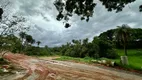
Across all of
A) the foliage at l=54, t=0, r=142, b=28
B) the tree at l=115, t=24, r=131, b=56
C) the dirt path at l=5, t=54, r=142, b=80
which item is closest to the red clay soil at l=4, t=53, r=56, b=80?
the dirt path at l=5, t=54, r=142, b=80

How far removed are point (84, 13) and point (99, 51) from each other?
142ft

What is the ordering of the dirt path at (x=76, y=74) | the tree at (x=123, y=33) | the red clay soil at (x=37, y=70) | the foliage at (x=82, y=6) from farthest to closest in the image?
the tree at (x=123, y=33) < the red clay soil at (x=37, y=70) < the dirt path at (x=76, y=74) < the foliage at (x=82, y=6)

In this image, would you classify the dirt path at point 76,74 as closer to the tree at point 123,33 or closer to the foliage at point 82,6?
the foliage at point 82,6

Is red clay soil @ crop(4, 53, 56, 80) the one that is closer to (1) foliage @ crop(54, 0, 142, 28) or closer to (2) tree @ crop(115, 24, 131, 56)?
(1) foliage @ crop(54, 0, 142, 28)

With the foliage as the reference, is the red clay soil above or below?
below

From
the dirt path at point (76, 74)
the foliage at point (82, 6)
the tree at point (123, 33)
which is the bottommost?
the dirt path at point (76, 74)

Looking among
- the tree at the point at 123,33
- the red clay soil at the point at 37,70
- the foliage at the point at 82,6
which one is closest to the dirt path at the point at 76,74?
the red clay soil at the point at 37,70

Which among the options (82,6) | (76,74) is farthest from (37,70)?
(82,6)

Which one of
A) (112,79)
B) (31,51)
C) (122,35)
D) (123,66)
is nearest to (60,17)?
(112,79)

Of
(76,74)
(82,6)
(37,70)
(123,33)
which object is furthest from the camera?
(123,33)

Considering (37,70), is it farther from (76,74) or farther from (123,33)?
(123,33)

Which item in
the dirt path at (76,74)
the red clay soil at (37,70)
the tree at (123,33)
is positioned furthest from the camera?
the tree at (123,33)

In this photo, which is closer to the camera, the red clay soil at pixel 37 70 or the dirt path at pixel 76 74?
the dirt path at pixel 76 74

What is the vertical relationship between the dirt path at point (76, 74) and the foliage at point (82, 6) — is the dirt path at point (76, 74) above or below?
below
